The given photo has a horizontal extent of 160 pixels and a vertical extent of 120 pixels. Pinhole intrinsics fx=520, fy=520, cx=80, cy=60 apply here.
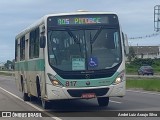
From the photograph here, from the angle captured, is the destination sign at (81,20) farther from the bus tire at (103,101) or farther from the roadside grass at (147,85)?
the roadside grass at (147,85)

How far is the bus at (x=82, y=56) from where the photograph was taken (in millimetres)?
17219

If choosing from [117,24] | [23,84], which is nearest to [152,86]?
[23,84]

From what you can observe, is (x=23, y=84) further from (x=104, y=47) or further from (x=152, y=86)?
(x=152, y=86)

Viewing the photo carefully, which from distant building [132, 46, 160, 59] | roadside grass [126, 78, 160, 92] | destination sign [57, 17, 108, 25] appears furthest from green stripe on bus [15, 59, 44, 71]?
distant building [132, 46, 160, 59]

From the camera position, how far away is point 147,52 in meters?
161

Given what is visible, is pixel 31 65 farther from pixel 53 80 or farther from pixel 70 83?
pixel 70 83

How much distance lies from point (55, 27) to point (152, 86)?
17.2m

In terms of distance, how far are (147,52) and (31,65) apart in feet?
466

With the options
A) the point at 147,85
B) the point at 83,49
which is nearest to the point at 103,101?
the point at 83,49

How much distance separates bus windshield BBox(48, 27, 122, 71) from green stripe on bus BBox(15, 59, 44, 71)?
0.98 metres

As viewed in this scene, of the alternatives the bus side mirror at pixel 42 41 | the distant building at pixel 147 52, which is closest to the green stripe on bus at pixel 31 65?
the bus side mirror at pixel 42 41

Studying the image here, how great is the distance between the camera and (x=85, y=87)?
678 inches

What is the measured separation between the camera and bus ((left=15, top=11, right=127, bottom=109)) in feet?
56.5

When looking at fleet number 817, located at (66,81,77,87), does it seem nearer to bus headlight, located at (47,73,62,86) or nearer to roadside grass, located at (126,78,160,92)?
bus headlight, located at (47,73,62,86)
